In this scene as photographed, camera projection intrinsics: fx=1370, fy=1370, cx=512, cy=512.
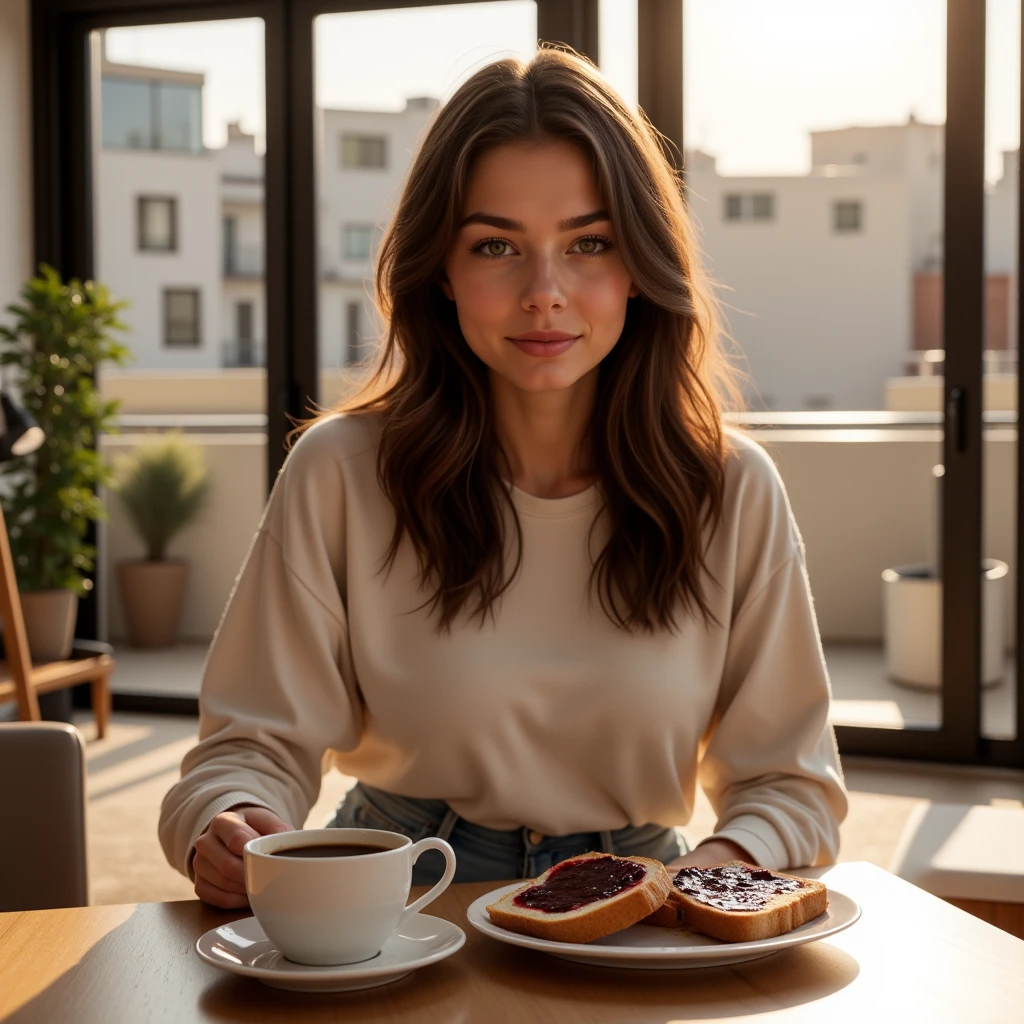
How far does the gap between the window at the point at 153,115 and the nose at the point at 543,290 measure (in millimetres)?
3823

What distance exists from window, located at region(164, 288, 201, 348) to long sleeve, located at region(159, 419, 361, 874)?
591cm

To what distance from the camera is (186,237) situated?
5.95 m

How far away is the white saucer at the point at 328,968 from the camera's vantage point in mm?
809

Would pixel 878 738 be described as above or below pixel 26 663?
below

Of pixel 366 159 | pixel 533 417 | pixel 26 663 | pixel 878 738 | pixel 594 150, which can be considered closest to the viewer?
pixel 594 150

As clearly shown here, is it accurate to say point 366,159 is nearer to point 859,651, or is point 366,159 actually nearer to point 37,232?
point 37,232

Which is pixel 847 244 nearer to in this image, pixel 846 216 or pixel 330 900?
pixel 846 216

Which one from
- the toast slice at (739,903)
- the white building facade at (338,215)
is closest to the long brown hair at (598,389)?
the toast slice at (739,903)

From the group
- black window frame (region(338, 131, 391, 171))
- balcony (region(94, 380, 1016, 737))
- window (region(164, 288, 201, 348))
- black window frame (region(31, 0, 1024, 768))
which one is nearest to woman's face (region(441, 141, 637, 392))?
black window frame (region(31, 0, 1024, 768))

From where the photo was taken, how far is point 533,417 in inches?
57.4

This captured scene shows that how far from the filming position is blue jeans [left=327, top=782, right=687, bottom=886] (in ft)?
4.26

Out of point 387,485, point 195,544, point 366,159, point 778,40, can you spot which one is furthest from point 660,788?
point 366,159

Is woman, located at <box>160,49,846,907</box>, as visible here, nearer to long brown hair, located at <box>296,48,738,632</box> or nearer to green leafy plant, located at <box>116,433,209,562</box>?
long brown hair, located at <box>296,48,738,632</box>

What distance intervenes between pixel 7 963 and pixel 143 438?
16.0 feet
